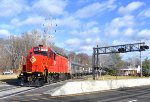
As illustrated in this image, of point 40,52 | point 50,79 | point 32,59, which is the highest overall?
point 40,52

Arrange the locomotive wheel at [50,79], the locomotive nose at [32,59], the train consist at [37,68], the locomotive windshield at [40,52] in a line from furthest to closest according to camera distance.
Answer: the locomotive wheel at [50,79] < the locomotive windshield at [40,52] < the locomotive nose at [32,59] < the train consist at [37,68]

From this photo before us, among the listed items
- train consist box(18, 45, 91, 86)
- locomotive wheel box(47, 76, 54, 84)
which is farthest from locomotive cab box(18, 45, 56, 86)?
locomotive wheel box(47, 76, 54, 84)

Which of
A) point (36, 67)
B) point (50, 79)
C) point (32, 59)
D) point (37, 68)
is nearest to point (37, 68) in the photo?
point (37, 68)

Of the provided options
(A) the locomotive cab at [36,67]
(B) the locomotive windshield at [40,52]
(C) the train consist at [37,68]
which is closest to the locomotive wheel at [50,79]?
(C) the train consist at [37,68]

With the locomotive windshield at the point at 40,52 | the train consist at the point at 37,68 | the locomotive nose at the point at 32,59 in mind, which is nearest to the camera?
the train consist at the point at 37,68

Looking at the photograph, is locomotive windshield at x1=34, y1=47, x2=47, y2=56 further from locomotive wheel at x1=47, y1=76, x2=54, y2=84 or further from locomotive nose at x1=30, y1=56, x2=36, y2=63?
locomotive wheel at x1=47, y1=76, x2=54, y2=84

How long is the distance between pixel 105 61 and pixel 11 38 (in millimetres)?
48397

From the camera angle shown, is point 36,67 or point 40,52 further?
point 40,52

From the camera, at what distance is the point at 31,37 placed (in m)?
118

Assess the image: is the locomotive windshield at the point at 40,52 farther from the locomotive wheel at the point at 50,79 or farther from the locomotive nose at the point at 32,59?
the locomotive wheel at the point at 50,79

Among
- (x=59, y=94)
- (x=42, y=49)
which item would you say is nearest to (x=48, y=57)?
(x=42, y=49)

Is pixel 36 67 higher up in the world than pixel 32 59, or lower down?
lower down

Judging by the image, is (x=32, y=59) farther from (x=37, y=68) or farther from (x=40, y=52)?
(x=40, y=52)

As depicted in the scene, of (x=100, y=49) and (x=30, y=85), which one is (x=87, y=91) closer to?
(x=30, y=85)
